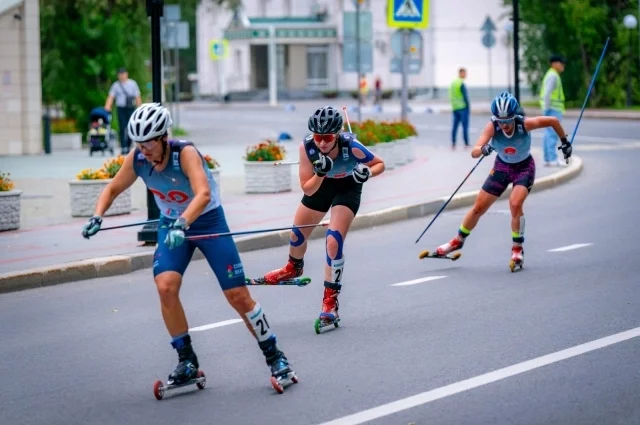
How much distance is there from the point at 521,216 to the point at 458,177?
9.29 meters

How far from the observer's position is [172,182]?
7688mm

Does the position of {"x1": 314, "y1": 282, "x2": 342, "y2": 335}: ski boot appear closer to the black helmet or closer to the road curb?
the black helmet

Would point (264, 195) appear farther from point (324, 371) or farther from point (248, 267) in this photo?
point (324, 371)

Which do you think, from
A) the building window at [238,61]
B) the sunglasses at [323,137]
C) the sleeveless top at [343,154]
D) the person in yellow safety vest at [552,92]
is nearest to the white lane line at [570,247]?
the sleeveless top at [343,154]

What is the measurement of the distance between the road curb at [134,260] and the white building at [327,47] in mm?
58771

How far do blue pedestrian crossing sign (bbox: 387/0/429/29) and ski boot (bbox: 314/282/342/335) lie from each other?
15.6 metres

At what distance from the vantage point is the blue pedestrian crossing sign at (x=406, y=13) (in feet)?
82.0

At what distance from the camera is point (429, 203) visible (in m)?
18.0

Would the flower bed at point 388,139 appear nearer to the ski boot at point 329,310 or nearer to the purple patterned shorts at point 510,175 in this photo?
the purple patterned shorts at point 510,175

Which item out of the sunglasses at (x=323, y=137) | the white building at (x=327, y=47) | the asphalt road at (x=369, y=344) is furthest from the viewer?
the white building at (x=327, y=47)

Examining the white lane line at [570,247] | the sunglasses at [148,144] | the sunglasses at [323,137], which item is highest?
the sunglasses at [148,144]

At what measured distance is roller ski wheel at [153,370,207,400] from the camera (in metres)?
7.65

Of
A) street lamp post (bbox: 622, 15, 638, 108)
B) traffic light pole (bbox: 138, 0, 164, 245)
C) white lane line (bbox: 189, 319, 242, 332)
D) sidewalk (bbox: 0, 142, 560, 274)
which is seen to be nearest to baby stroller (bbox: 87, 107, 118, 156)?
sidewalk (bbox: 0, 142, 560, 274)

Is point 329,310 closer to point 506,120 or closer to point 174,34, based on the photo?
point 506,120
